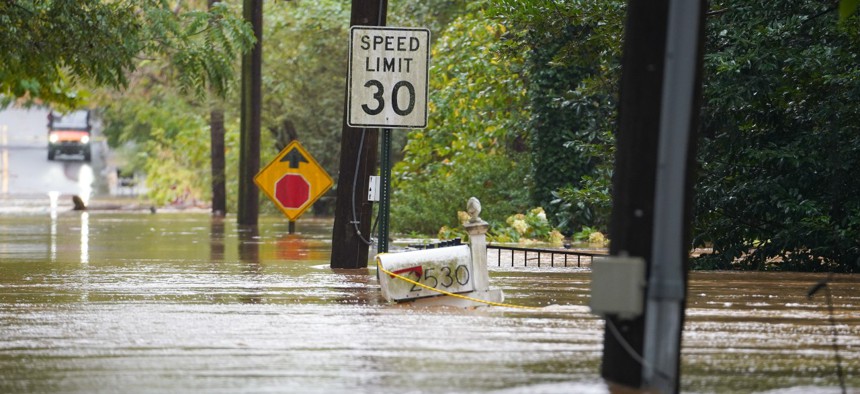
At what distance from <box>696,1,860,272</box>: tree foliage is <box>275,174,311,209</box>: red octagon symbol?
9.14 metres

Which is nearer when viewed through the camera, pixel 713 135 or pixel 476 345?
pixel 476 345

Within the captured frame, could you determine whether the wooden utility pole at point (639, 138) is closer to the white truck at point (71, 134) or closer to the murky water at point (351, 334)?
the murky water at point (351, 334)

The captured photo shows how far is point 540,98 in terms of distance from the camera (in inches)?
1156

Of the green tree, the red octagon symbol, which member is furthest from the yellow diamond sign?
the green tree

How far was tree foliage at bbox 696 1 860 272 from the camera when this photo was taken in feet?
59.3

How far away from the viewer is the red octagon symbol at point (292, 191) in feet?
88.3

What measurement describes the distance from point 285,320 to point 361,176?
5.83 metres

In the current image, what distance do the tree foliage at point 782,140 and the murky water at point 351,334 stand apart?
119cm

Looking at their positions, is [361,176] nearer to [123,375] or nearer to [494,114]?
[123,375]

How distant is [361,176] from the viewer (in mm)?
17781

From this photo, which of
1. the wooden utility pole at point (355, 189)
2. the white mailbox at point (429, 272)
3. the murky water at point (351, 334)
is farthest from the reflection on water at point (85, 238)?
the white mailbox at point (429, 272)

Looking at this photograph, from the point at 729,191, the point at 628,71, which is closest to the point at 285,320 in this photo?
the point at 628,71

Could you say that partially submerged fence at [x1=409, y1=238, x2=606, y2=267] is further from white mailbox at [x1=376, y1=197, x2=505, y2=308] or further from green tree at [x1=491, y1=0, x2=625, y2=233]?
white mailbox at [x1=376, y1=197, x2=505, y2=308]

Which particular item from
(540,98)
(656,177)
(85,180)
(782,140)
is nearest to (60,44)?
(782,140)
